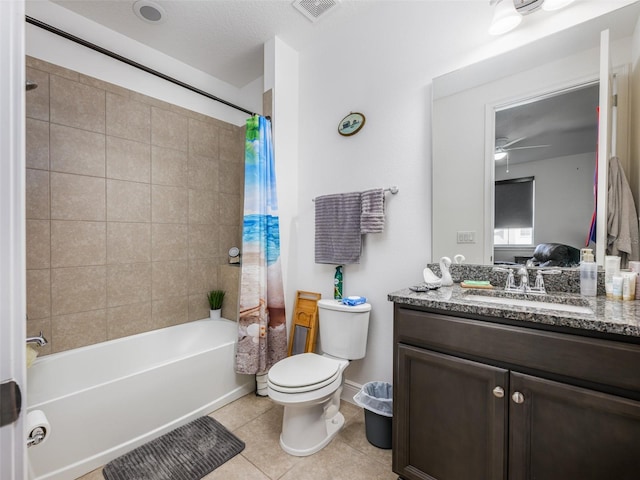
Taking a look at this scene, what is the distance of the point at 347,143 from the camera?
2.10 meters

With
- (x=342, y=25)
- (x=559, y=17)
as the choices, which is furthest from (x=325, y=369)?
(x=342, y=25)

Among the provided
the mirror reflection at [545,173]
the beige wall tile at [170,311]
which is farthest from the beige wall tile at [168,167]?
the mirror reflection at [545,173]

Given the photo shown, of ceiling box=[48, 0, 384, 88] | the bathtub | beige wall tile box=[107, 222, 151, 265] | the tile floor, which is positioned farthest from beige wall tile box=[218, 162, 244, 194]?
the tile floor

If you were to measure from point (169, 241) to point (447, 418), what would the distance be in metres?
2.33

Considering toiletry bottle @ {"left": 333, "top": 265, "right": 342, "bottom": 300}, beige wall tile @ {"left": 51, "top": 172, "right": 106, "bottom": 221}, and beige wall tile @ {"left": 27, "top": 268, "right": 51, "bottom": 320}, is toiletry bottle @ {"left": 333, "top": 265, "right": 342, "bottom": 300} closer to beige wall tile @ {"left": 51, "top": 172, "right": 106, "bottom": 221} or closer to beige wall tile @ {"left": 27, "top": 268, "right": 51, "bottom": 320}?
beige wall tile @ {"left": 51, "top": 172, "right": 106, "bottom": 221}

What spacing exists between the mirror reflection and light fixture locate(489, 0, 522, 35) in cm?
38

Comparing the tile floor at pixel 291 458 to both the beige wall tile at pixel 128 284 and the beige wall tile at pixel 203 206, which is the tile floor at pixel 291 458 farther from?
the beige wall tile at pixel 203 206

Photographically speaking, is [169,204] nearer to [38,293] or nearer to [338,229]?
[38,293]

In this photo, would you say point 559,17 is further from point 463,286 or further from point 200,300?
point 200,300

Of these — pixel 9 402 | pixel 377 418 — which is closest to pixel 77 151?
pixel 9 402

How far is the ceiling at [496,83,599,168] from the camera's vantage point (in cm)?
133

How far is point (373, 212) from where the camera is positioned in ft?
6.09

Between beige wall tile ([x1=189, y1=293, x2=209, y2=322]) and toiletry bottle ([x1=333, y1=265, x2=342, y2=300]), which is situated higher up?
toiletry bottle ([x1=333, y1=265, x2=342, y2=300])

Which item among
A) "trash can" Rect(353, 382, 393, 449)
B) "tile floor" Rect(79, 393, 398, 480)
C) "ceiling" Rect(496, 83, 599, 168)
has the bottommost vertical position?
"tile floor" Rect(79, 393, 398, 480)
